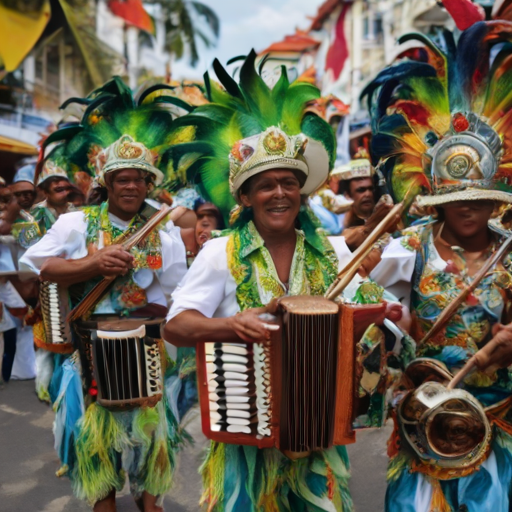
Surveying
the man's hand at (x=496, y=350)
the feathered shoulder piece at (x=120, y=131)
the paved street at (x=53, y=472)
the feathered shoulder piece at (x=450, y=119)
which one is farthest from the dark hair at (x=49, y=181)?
the man's hand at (x=496, y=350)

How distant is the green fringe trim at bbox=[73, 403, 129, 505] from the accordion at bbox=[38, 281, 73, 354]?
2.55ft

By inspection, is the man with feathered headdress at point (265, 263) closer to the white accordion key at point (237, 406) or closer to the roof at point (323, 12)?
the white accordion key at point (237, 406)

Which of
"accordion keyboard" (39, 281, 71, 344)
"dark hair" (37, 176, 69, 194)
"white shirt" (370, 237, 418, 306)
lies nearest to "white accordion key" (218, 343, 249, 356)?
"white shirt" (370, 237, 418, 306)

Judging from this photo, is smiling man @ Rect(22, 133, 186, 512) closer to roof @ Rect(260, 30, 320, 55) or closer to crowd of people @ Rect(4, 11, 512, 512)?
crowd of people @ Rect(4, 11, 512, 512)

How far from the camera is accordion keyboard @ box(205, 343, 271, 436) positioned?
2742mm

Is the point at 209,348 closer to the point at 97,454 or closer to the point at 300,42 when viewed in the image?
the point at 97,454

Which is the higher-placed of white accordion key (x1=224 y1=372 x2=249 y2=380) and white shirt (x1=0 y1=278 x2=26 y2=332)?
white accordion key (x1=224 y1=372 x2=249 y2=380)

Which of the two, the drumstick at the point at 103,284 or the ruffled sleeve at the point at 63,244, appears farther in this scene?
the ruffled sleeve at the point at 63,244

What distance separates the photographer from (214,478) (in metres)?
3.11

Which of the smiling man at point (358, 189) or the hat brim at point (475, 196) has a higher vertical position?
the hat brim at point (475, 196)

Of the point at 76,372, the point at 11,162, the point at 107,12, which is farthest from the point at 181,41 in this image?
the point at 76,372

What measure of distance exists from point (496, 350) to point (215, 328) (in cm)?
124

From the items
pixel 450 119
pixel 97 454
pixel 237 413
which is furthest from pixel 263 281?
pixel 97 454

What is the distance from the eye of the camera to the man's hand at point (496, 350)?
3051 mm
